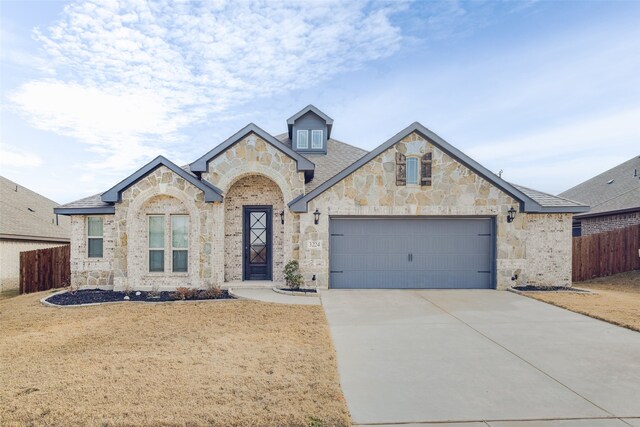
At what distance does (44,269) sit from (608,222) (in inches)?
1056

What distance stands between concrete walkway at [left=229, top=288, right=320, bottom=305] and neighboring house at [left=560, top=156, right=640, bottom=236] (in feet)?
47.6

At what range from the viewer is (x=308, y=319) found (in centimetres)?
779

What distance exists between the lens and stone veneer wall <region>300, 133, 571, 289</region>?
11.3m

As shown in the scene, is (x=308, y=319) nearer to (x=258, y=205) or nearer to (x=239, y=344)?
(x=239, y=344)

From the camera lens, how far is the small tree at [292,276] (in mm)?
11000

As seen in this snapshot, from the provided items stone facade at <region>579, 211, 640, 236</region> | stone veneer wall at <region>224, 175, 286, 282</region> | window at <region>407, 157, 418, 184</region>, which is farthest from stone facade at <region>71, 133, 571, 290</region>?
stone facade at <region>579, 211, 640, 236</region>

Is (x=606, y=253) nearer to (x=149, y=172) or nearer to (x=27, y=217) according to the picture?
(x=149, y=172)

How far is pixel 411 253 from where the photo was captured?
11.5m

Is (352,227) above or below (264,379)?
above

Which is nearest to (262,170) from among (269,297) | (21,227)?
(269,297)

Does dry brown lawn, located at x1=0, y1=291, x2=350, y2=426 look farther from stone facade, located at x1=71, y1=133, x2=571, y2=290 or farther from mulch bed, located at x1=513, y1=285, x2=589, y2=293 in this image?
mulch bed, located at x1=513, y1=285, x2=589, y2=293

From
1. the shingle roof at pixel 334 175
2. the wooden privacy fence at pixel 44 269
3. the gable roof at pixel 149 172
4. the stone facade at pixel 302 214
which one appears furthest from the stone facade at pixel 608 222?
the wooden privacy fence at pixel 44 269

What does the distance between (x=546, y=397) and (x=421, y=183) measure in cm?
784

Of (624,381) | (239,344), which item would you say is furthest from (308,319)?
(624,381)
